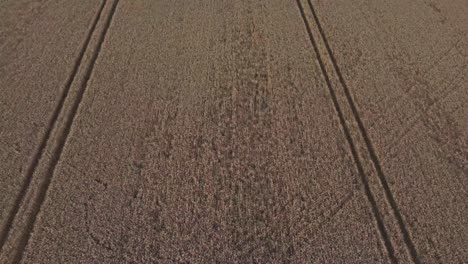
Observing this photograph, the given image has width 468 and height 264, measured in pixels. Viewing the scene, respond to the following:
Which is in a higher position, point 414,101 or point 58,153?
point 414,101

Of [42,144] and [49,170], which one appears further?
[42,144]

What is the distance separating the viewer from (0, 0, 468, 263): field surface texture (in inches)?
145

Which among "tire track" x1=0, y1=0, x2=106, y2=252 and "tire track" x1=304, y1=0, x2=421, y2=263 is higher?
"tire track" x1=304, y1=0, x2=421, y2=263

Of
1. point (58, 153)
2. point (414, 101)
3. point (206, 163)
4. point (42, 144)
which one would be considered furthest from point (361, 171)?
point (42, 144)

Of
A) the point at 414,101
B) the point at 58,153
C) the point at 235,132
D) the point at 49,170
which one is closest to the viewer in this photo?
the point at 49,170

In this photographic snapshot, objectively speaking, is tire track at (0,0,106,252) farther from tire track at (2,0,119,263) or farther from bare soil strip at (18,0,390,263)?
bare soil strip at (18,0,390,263)

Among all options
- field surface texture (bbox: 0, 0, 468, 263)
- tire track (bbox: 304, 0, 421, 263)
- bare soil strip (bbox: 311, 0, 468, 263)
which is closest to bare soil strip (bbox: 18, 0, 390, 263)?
field surface texture (bbox: 0, 0, 468, 263)

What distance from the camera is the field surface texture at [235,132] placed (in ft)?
12.1

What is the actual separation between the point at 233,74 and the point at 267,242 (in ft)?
6.90

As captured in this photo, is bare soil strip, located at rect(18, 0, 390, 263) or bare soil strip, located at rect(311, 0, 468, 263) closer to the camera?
bare soil strip, located at rect(18, 0, 390, 263)

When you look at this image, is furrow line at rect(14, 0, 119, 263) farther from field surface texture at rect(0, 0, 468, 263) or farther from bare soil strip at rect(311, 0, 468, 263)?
bare soil strip at rect(311, 0, 468, 263)

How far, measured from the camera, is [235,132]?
4.50 meters

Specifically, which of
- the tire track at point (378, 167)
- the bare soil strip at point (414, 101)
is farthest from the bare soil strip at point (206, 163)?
the bare soil strip at point (414, 101)

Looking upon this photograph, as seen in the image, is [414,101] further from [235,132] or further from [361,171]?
[235,132]
